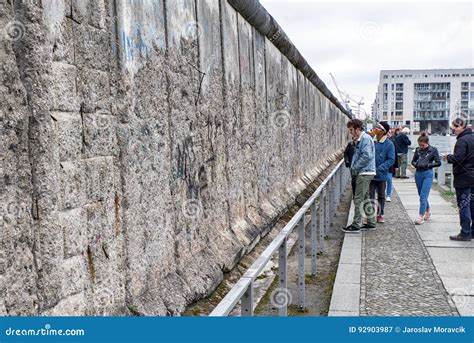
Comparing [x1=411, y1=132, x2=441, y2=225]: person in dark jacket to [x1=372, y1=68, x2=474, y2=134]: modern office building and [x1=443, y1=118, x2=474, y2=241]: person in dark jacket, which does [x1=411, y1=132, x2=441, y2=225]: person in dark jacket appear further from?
[x1=372, y1=68, x2=474, y2=134]: modern office building

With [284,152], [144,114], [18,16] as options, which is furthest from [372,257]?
[18,16]

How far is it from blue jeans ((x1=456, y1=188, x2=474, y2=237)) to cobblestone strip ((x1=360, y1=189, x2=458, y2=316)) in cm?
59

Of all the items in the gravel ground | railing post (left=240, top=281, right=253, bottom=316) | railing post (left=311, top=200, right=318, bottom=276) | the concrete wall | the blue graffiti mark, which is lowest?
the gravel ground

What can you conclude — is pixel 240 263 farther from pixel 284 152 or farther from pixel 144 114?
pixel 284 152

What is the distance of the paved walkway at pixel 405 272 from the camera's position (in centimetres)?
434

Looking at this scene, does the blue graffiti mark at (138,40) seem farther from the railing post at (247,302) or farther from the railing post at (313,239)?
the railing post at (313,239)

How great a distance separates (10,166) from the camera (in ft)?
7.11

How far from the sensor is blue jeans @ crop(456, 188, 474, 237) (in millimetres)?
6574

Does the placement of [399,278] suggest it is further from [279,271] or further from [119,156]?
[119,156]

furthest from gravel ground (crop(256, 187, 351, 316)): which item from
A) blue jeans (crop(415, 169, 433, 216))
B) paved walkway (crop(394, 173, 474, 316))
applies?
blue jeans (crop(415, 169, 433, 216))

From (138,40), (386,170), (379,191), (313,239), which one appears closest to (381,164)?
(386,170)

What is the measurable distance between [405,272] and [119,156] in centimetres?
351

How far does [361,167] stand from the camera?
7406 millimetres

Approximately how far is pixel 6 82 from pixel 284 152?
631cm
